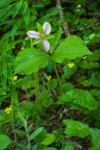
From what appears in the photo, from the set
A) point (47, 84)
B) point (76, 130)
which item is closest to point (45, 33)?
point (76, 130)

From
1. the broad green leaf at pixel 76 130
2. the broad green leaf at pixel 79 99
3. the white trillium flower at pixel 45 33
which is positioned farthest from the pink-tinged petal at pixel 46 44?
the broad green leaf at pixel 76 130

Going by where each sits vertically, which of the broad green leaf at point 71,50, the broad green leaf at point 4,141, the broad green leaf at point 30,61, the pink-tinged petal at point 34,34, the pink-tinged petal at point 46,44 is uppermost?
the pink-tinged petal at point 34,34

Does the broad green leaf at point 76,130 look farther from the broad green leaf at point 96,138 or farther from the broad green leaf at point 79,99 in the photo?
the broad green leaf at point 79,99

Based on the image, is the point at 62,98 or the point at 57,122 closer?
the point at 62,98

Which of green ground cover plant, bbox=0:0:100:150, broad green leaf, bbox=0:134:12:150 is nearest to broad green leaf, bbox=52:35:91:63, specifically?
green ground cover plant, bbox=0:0:100:150

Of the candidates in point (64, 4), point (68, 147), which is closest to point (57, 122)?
A: point (68, 147)

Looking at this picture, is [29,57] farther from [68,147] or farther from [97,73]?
[97,73]

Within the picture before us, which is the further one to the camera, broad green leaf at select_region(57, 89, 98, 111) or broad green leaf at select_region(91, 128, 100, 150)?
broad green leaf at select_region(57, 89, 98, 111)

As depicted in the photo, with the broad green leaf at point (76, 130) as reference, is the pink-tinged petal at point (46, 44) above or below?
above

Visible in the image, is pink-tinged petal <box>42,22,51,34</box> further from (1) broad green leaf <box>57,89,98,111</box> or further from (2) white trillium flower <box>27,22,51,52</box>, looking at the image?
(1) broad green leaf <box>57,89,98,111</box>
